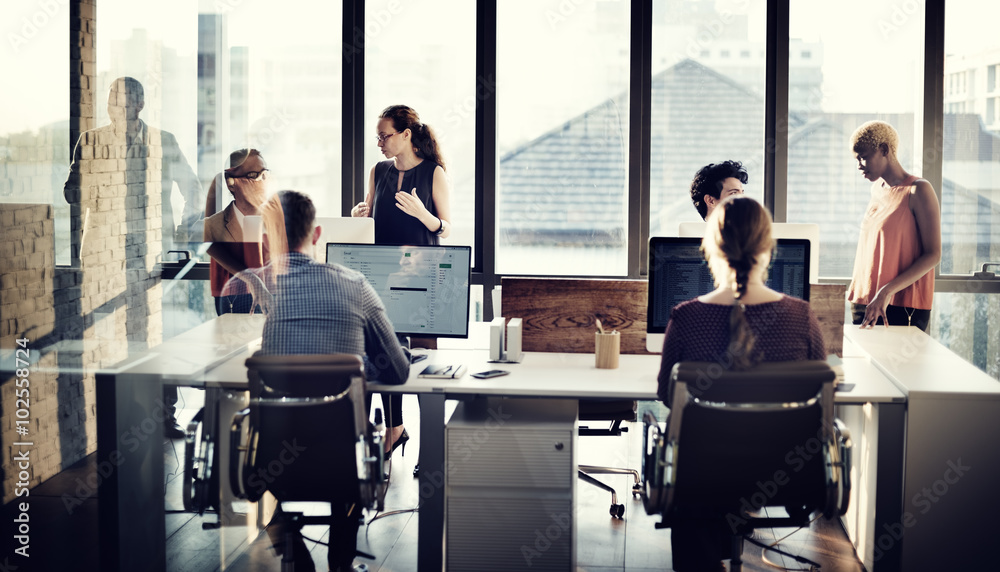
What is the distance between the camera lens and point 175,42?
4098 millimetres

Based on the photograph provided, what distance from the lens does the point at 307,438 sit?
106 inches

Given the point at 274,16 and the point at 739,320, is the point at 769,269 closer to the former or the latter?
the point at 739,320

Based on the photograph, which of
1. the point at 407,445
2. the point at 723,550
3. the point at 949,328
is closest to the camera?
the point at 723,550

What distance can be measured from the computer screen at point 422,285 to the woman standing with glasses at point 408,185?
95cm

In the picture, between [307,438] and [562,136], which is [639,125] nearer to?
[562,136]

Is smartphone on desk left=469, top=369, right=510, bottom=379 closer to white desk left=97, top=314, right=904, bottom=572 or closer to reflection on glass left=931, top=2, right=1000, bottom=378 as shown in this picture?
white desk left=97, top=314, right=904, bottom=572

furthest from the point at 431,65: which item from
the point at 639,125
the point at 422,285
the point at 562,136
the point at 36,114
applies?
the point at 36,114

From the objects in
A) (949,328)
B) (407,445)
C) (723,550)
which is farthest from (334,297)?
(949,328)

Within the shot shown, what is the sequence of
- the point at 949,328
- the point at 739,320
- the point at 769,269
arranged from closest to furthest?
1. the point at 739,320
2. the point at 769,269
3. the point at 949,328

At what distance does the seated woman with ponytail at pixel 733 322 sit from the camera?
2.66 meters

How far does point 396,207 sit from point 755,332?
2272mm

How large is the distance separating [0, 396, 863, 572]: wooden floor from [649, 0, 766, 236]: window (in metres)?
1.94

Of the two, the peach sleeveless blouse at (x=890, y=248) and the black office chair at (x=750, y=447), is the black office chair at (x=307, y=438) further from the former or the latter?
the peach sleeveless blouse at (x=890, y=248)

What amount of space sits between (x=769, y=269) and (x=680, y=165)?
7.79ft
